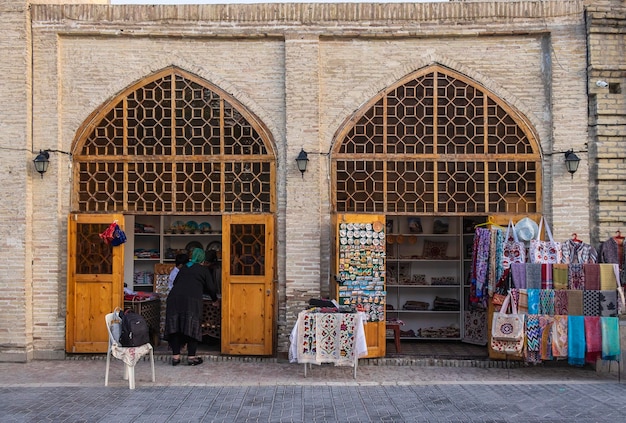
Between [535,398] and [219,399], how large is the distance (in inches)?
135

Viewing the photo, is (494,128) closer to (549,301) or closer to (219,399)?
(549,301)

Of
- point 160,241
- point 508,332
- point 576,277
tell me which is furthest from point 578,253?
point 160,241

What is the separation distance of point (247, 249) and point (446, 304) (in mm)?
3597

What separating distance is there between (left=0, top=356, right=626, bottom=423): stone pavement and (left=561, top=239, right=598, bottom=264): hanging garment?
4.69ft

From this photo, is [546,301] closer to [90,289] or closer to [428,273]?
[428,273]

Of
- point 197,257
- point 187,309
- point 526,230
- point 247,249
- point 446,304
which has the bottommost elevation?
point 446,304

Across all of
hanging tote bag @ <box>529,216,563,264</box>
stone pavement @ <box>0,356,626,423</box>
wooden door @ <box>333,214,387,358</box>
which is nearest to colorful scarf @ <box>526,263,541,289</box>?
hanging tote bag @ <box>529,216,563,264</box>

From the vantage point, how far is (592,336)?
818 cm

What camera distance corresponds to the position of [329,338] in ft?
26.8

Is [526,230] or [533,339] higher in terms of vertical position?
[526,230]

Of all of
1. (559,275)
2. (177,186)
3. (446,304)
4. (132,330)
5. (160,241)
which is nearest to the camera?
(132,330)

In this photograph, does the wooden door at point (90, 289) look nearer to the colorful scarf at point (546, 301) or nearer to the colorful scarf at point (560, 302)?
the colorful scarf at point (546, 301)

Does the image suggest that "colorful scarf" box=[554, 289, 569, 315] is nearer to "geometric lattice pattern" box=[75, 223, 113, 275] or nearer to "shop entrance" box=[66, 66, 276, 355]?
"shop entrance" box=[66, 66, 276, 355]

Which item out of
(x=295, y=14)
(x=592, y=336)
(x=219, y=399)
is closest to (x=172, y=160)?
(x=295, y=14)
